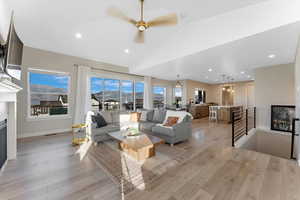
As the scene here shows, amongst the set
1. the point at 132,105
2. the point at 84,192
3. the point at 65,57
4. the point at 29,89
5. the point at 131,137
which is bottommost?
the point at 84,192

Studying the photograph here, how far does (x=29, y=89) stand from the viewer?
4152 mm

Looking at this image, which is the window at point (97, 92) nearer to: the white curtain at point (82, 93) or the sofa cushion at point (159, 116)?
the white curtain at point (82, 93)

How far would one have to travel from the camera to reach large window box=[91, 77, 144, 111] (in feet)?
18.6

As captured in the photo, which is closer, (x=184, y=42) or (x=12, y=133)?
(x=12, y=133)

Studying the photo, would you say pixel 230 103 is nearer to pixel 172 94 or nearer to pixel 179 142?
pixel 172 94

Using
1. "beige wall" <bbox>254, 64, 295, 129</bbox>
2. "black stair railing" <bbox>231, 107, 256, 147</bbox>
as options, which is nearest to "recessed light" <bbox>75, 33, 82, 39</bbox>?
"black stair railing" <bbox>231, 107, 256, 147</bbox>

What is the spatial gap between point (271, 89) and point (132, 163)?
5799 mm

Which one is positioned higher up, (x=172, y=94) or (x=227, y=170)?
(x=172, y=94)

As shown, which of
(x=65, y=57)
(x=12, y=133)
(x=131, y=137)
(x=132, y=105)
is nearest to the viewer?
(x=12, y=133)

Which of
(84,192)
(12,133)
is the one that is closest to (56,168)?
(84,192)

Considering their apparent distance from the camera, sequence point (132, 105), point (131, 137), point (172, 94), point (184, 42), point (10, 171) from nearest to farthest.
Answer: point (10, 171) → point (131, 137) → point (184, 42) → point (132, 105) → point (172, 94)

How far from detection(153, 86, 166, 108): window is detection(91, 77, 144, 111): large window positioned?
1.30 meters

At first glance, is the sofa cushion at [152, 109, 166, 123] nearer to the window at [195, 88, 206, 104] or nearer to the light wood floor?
the light wood floor

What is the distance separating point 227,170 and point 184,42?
3.49 meters
